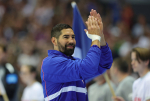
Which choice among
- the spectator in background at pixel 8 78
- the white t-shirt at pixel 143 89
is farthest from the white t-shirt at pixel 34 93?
the white t-shirt at pixel 143 89

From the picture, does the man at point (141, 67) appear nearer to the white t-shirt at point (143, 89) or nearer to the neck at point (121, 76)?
the white t-shirt at point (143, 89)

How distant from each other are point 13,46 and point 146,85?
7125 millimetres

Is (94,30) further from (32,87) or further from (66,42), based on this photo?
(32,87)

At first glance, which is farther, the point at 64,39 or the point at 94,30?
the point at 64,39

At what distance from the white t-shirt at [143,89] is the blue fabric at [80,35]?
42.6 inches

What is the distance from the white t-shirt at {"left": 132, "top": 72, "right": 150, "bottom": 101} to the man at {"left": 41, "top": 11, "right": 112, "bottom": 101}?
1.00 meters

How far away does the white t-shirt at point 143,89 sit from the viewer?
4605 millimetres

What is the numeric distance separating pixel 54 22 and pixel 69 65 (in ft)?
30.9

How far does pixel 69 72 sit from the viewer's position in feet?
11.8

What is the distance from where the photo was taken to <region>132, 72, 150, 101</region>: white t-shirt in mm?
4605

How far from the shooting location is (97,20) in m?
3.77

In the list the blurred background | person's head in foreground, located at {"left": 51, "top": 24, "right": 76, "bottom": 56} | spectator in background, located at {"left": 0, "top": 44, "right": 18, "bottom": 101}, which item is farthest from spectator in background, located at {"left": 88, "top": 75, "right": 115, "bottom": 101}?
the blurred background

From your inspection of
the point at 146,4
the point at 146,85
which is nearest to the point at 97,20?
the point at 146,85

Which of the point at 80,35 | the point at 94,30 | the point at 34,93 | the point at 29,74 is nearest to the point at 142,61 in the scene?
the point at 80,35
